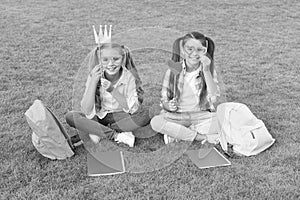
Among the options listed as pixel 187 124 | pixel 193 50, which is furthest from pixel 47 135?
pixel 193 50

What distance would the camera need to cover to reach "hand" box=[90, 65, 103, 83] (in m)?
3.22

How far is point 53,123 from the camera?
301 cm

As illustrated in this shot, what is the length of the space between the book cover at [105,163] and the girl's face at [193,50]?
931 millimetres

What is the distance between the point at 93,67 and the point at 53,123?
0.59 m

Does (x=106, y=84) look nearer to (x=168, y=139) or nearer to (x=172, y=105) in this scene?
(x=172, y=105)

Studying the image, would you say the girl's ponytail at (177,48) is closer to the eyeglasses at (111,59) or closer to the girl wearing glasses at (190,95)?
the girl wearing glasses at (190,95)

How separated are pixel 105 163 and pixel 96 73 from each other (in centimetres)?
70

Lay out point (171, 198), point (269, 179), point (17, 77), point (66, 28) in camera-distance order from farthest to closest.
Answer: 1. point (66, 28)
2. point (17, 77)
3. point (269, 179)
4. point (171, 198)

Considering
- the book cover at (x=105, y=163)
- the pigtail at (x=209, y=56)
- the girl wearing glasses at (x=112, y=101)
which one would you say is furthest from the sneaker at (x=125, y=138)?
the pigtail at (x=209, y=56)

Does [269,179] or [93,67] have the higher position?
[93,67]

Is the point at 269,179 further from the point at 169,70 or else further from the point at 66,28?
the point at 66,28

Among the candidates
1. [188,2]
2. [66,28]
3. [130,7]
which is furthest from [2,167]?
[188,2]

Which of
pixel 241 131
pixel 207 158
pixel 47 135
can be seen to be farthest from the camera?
pixel 241 131

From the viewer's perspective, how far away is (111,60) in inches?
127
